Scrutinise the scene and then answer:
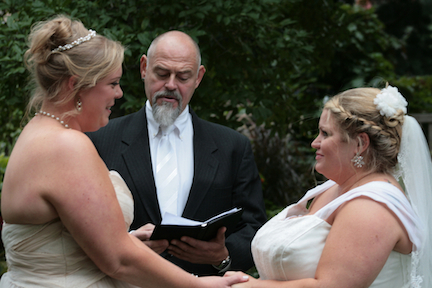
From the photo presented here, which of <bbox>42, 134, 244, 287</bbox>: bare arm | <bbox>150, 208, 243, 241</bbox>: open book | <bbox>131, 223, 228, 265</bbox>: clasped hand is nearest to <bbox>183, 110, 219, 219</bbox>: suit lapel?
<bbox>131, 223, 228, 265</bbox>: clasped hand

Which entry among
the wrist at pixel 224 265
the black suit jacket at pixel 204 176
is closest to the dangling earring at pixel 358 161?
the black suit jacket at pixel 204 176

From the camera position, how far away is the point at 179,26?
4277 millimetres

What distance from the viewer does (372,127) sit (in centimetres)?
228

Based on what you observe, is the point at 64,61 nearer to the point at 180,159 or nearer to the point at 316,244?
the point at 180,159

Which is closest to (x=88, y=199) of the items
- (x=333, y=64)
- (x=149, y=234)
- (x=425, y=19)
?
(x=149, y=234)

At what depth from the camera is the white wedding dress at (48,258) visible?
1958mm

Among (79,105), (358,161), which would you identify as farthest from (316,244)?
(79,105)

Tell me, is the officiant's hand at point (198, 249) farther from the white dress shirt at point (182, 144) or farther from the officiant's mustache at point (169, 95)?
the officiant's mustache at point (169, 95)

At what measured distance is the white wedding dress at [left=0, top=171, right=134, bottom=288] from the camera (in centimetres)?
196

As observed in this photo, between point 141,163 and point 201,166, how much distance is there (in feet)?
1.40

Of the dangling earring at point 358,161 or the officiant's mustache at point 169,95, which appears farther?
the officiant's mustache at point 169,95

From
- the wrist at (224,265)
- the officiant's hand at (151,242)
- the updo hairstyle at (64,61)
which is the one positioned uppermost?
the updo hairstyle at (64,61)

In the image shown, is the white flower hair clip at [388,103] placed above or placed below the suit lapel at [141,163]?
above

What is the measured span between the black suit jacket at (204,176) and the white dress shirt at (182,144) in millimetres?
51
